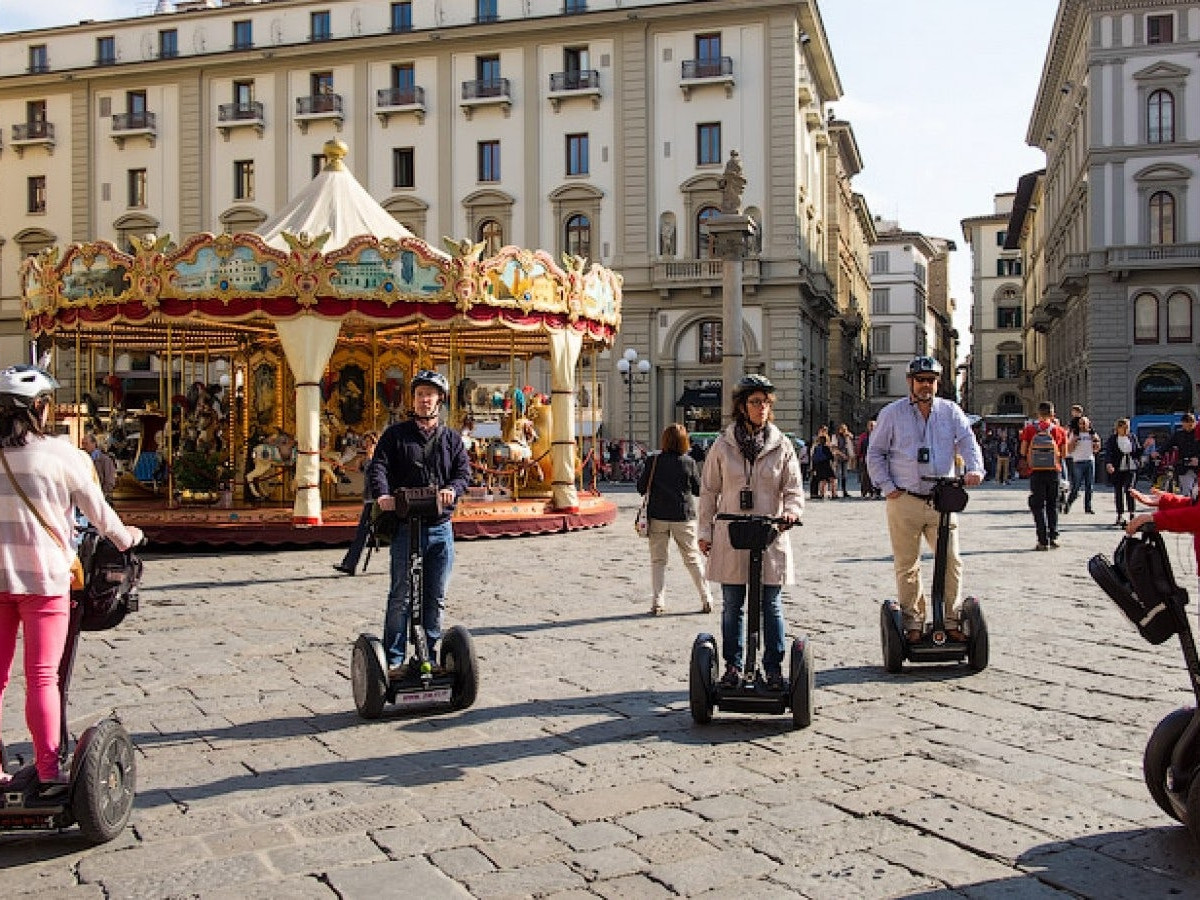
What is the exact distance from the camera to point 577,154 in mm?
38188

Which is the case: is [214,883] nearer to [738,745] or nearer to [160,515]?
[738,745]

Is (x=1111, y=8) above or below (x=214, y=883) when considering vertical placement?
above

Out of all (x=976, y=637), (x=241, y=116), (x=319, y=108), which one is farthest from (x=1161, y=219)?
(x=976, y=637)

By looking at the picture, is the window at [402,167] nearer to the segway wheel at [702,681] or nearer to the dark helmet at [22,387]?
the segway wheel at [702,681]

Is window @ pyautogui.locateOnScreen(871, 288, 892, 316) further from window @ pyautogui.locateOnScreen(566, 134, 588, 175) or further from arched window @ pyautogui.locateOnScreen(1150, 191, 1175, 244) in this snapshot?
window @ pyautogui.locateOnScreen(566, 134, 588, 175)

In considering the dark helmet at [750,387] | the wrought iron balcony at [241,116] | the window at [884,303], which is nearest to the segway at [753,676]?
the dark helmet at [750,387]

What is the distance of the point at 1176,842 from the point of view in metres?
4.21

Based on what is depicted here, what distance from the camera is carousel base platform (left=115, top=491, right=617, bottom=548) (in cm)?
1480

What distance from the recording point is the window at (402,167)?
131 ft

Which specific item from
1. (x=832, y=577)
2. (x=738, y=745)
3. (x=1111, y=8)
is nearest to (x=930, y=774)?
(x=738, y=745)

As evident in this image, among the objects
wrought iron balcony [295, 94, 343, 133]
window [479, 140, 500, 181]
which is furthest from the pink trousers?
wrought iron balcony [295, 94, 343, 133]

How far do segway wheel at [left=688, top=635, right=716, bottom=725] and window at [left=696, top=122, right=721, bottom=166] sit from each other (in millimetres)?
32594

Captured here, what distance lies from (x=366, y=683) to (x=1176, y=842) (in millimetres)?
3698

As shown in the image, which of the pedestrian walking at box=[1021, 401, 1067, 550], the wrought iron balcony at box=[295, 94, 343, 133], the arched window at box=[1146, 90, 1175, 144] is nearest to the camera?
the pedestrian walking at box=[1021, 401, 1067, 550]
